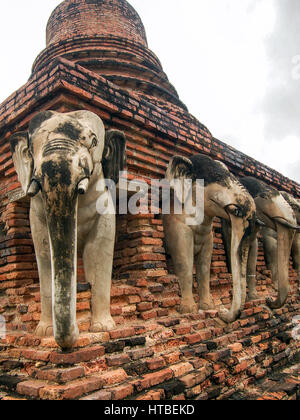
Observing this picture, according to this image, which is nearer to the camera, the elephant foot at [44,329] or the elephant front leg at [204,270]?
the elephant foot at [44,329]

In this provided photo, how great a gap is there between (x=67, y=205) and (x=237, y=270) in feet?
5.94

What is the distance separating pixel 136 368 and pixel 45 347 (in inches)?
26.1

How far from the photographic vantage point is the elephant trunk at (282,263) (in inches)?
150

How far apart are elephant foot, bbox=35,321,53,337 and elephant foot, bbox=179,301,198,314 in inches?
56.2

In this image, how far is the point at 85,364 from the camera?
215cm

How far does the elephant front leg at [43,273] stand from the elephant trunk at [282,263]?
266 cm

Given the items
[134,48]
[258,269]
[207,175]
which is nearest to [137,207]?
[207,175]

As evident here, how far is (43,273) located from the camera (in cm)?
253

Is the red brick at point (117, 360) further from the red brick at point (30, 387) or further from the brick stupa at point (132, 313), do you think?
the red brick at point (30, 387)

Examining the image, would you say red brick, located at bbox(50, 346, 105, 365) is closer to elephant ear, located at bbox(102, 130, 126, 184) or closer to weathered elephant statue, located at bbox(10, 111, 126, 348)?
weathered elephant statue, located at bbox(10, 111, 126, 348)

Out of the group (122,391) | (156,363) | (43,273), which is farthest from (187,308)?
(43,273)

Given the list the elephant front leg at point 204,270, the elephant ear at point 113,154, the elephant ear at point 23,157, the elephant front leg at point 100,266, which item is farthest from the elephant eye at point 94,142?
the elephant front leg at point 204,270

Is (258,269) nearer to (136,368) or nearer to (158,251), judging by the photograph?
(158,251)

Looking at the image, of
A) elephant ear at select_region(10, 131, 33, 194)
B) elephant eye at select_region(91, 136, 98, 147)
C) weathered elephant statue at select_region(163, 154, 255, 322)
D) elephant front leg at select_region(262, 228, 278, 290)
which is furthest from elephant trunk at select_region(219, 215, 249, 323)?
elephant front leg at select_region(262, 228, 278, 290)
